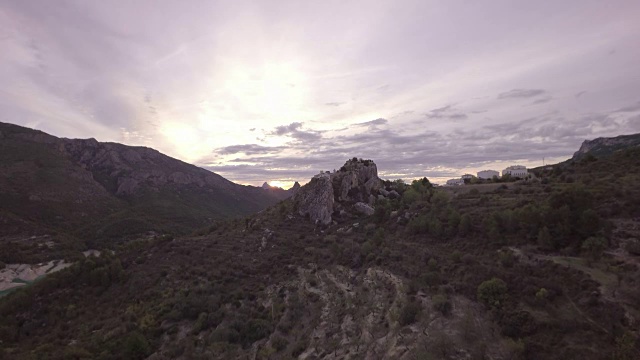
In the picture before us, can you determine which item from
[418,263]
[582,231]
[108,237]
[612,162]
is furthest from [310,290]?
[108,237]

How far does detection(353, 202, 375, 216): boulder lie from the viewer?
55.1 metres

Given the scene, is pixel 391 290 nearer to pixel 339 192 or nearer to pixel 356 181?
pixel 339 192

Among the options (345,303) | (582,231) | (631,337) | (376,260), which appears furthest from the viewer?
(376,260)

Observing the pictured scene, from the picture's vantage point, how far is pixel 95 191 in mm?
130375

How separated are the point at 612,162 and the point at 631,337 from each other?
3733cm

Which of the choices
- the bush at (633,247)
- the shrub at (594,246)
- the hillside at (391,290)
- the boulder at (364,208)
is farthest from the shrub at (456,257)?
the boulder at (364,208)

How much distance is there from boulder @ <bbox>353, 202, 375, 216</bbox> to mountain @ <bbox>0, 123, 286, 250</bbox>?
77.0m

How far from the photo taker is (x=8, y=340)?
99.5ft

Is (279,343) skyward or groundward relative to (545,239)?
groundward

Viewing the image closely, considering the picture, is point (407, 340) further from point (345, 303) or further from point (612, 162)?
point (612, 162)

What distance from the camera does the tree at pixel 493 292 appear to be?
1948 centimetres

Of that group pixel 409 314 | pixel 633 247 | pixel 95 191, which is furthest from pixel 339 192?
pixel 95 191

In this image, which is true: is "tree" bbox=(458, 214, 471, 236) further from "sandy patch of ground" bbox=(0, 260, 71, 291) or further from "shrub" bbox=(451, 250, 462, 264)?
"sandy patch of ground" bbox=(0, 260, 71, 291)

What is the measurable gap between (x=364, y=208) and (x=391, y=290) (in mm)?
30984
